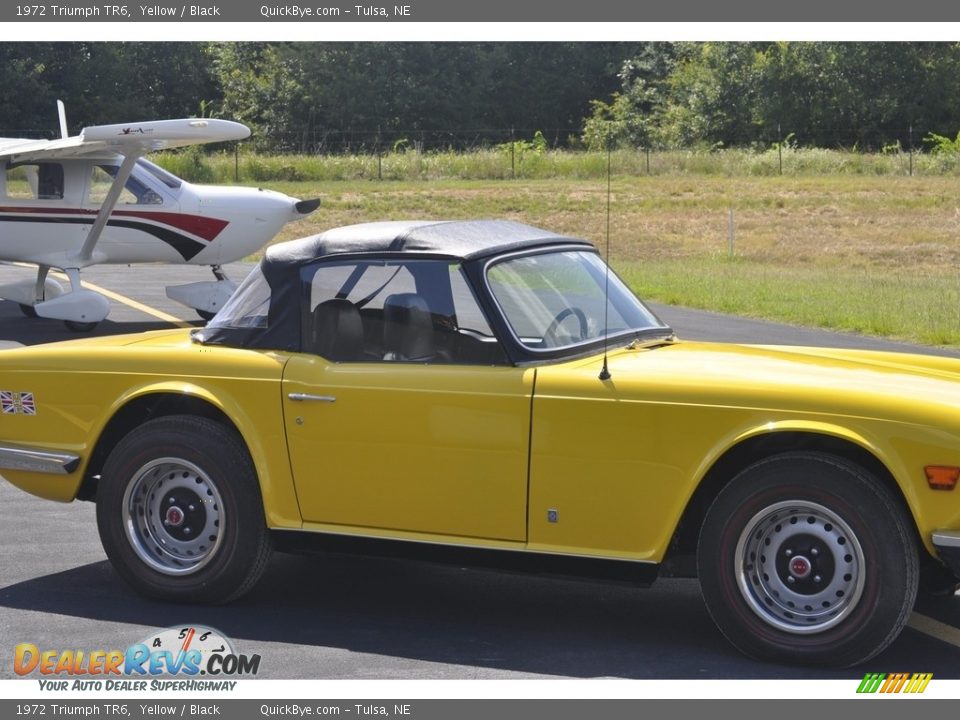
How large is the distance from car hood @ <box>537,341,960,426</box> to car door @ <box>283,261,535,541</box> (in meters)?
0.30

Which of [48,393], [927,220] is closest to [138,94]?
[927,220]

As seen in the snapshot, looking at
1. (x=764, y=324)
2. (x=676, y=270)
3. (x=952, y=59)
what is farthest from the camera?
(x=952, y=59)

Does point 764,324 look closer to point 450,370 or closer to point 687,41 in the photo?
point 450,370

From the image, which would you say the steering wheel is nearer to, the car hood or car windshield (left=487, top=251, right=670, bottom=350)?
car windshield (left=487, top=251, right=670, bottom=350)

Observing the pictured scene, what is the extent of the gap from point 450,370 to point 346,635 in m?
1.14

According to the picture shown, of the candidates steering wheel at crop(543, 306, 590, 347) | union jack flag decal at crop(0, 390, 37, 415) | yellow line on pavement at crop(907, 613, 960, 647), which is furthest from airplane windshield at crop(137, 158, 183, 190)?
yellow line on pavement at crop(907, 613, 960, 647)

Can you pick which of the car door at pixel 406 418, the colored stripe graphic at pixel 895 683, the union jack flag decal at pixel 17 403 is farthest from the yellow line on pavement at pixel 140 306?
the colored stripe graphic at pixel 895 683

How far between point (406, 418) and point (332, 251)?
2.98ft

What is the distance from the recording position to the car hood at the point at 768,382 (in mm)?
5305

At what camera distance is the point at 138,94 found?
2635 inches

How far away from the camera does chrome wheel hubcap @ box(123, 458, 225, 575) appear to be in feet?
20.5

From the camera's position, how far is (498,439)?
5.70 meters

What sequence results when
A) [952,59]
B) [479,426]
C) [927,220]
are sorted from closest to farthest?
1. [479,426]
2. [927,220]
3. [952,59]

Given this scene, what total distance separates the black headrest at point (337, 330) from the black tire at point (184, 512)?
55cm
